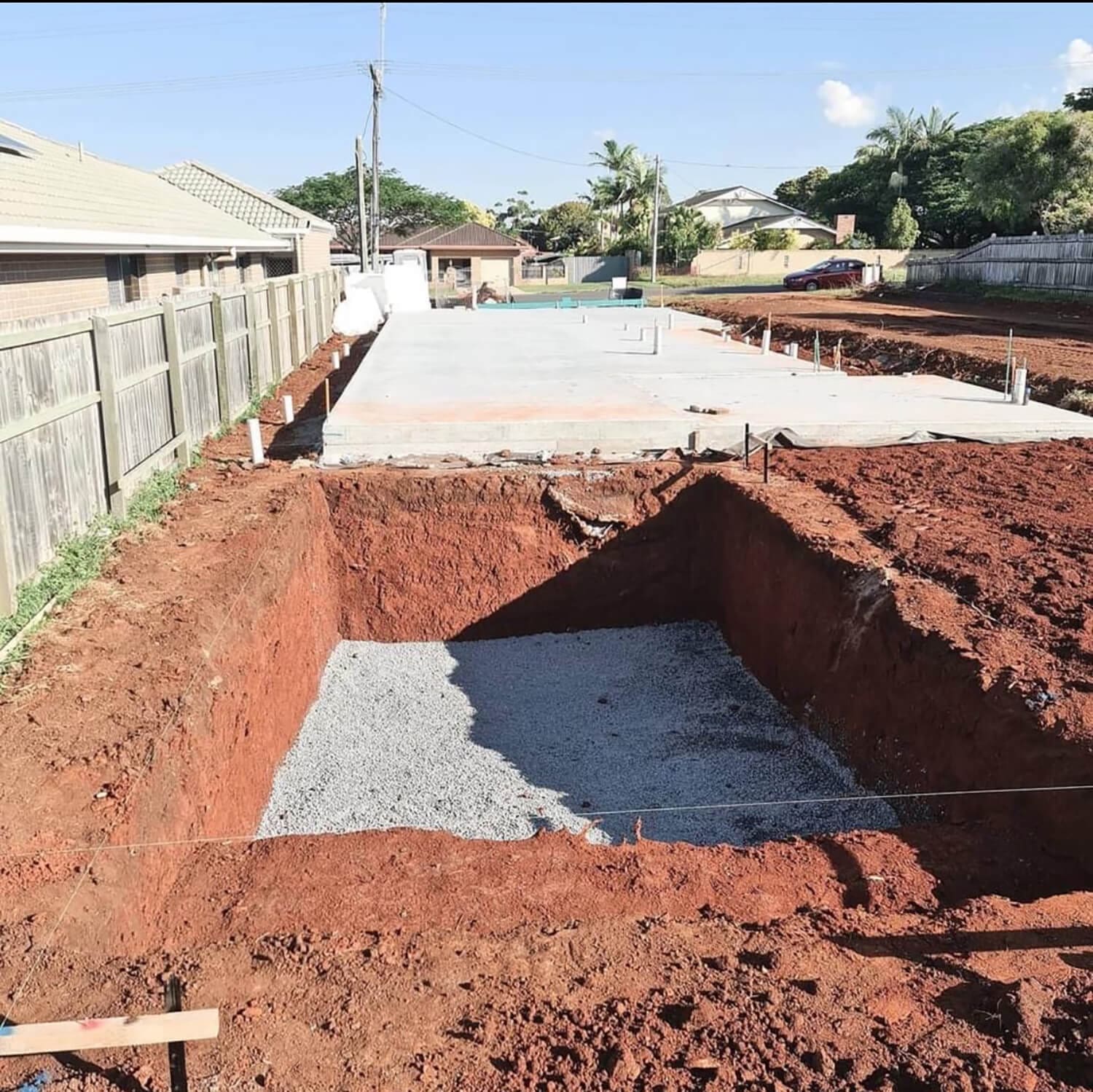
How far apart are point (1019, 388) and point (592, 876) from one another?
36.0ft

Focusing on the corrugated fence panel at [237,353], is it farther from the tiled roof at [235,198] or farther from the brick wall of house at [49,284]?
the tiled roof at [235,198]

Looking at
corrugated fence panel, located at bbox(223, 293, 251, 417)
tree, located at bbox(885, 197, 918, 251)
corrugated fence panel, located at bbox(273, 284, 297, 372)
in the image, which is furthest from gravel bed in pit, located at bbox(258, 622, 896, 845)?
tree, located at bbox(885, 197, 918, 251)

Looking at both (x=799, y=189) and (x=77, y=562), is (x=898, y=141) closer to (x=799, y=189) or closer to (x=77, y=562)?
Answer: (x=799, y=189)

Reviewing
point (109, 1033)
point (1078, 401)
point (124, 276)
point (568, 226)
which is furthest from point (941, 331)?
point (568, 226)

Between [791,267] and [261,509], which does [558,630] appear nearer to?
[261,509]

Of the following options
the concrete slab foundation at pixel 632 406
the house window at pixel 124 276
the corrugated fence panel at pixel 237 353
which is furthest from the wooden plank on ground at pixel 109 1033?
the house window at pixel 124 276

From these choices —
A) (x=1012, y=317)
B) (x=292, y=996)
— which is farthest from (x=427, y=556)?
(x=1012, y=317)

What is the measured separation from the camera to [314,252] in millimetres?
37469

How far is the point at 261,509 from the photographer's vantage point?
32.9 ft

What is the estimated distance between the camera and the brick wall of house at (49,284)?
40.5ft

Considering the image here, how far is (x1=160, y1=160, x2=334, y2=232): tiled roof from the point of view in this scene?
110 ft

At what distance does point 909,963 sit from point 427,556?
26.1 ft

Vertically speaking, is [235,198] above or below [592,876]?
above

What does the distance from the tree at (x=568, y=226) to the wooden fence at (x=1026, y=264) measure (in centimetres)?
4349
